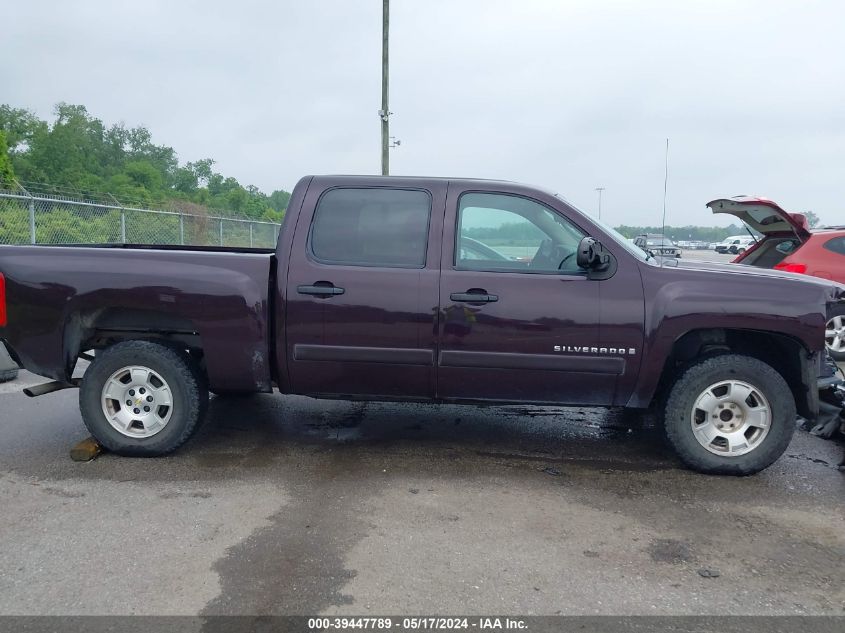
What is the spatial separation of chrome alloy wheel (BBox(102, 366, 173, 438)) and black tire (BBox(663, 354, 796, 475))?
333cm

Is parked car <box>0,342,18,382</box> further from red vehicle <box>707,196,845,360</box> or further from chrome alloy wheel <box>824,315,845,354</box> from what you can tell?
chrome alloy wheel <box>824,315,845,354</box>

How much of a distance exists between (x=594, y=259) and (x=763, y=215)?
15.2 feet

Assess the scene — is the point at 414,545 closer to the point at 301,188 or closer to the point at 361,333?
the point at 361,333

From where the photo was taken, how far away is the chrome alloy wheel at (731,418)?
437 centimetres

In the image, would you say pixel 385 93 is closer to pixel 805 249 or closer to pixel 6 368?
pixel 805 249

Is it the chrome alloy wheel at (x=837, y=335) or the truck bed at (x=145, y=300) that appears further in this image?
the chrome alloy wheel at (x=837, y=335)

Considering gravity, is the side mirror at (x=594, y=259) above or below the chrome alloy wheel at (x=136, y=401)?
above

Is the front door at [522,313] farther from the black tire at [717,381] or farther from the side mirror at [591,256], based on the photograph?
the black tire at [717,381]

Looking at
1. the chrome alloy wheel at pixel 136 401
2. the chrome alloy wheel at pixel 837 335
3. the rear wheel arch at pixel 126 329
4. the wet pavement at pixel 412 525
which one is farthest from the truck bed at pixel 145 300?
the chrome alloy wheel at pixel 837 335

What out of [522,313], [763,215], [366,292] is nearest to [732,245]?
[763,215]

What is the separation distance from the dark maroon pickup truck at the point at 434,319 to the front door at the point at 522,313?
1 cm

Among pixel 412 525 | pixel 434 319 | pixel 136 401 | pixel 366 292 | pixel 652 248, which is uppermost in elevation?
pixel 652 248

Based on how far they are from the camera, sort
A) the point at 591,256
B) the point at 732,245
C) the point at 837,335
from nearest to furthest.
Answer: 1. the point at 591,256
2. the point at 837,335
3. the point at 732,245

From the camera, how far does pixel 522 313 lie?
437cm
